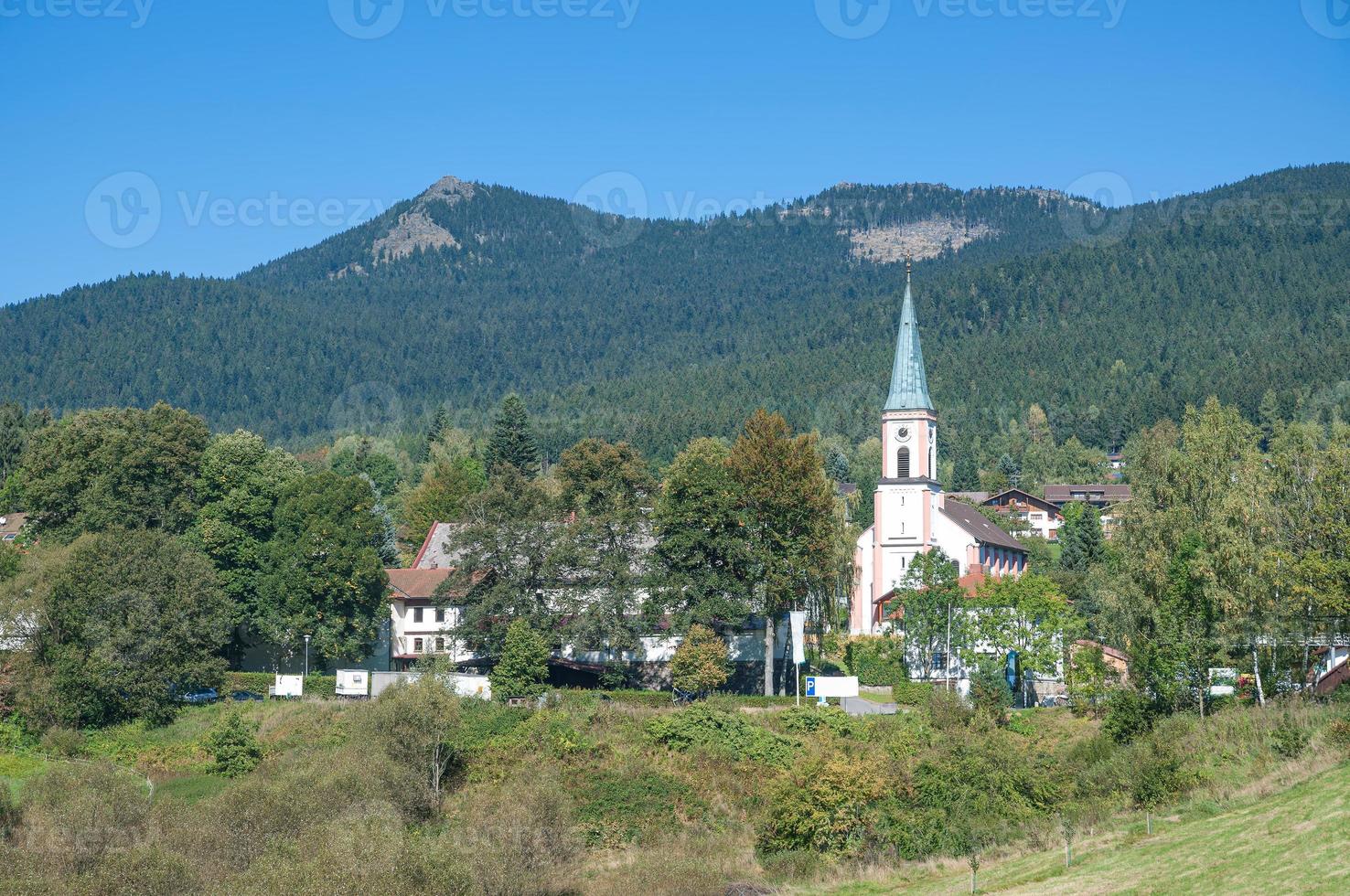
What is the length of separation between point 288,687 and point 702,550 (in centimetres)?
1658

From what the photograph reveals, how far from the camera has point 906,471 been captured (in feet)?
267

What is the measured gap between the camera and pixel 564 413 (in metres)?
195

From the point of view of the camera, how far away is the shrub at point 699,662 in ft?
175

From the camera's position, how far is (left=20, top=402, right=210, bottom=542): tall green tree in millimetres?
61250

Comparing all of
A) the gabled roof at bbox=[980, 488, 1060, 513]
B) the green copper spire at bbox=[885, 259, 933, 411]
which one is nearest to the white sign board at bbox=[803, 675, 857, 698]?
the green copper spire at bbox=[885, 259, 933, 411]

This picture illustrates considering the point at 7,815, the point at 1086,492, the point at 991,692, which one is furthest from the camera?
the point at 1086,492

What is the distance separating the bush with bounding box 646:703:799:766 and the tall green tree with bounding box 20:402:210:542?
1030 inches

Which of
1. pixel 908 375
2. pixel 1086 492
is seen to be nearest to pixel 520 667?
pixel 908 375

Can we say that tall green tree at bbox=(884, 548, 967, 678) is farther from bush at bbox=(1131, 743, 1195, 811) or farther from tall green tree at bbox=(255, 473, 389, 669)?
tall green tree at bbox=(255, 473, 389, 669)

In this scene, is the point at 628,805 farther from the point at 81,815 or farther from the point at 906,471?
the point at 906,471

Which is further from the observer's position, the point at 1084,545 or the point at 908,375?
the point at 1084,545

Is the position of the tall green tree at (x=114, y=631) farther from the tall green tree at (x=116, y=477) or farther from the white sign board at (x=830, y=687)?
the white sign board at (x=830, y=687)

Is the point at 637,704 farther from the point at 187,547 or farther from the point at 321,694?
the point at 187,547

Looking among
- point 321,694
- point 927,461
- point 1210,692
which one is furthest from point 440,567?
point 1210,692
